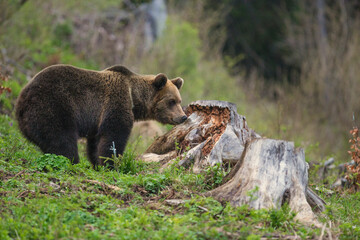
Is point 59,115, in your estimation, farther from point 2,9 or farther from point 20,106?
point 2,9

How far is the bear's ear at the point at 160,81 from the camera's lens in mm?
7706

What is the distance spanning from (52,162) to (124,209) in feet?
5.60

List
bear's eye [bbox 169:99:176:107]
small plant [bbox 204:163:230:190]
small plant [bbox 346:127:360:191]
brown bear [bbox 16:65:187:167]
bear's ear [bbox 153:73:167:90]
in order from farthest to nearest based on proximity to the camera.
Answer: bear's eye [bbox 169:99:176:107], bear's ear [bbox 153:73:167:90], small plant [bbox 346:127:360:191], brown bear [bbox 16:65:187:167], small plant [bbox 204:163:230:190]

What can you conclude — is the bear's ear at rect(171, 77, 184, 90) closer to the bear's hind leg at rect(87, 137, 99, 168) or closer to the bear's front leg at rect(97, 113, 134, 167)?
the bear's front leg at rect(97, 113, 134, 167)

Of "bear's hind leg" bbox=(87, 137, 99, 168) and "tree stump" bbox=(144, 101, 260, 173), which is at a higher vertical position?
"tree stump" bbox=(144, 101, 260, 173)

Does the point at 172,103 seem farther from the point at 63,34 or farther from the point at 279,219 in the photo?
the point at 63,34

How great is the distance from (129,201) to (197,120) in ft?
8.22

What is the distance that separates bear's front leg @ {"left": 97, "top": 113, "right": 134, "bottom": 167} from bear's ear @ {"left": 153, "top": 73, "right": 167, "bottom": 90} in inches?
41.6

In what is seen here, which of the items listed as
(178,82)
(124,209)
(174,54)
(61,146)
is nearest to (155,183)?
(124,209)

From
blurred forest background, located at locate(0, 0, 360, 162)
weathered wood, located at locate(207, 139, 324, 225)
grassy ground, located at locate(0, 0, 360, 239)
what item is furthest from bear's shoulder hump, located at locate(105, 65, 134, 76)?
blurred forest background, located at locate(0, 0, 360, 162)

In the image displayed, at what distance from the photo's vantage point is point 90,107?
275 inches

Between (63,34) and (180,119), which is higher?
(63,34)

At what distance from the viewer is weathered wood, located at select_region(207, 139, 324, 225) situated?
497 cm

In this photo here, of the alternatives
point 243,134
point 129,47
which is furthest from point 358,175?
point 129,47
